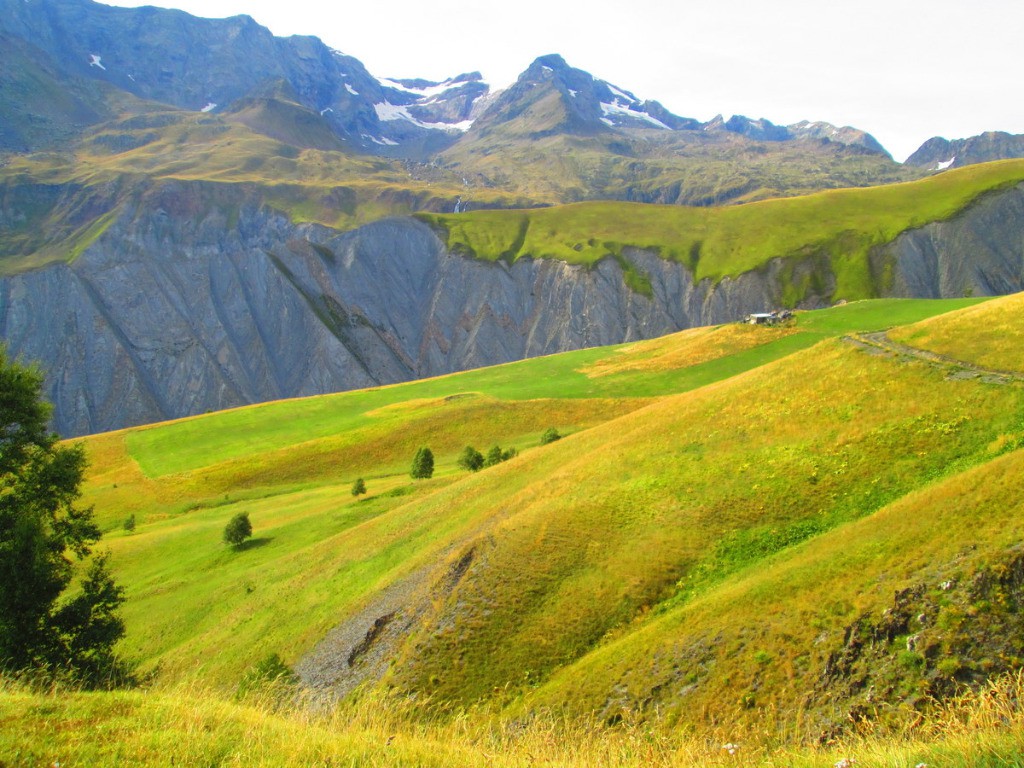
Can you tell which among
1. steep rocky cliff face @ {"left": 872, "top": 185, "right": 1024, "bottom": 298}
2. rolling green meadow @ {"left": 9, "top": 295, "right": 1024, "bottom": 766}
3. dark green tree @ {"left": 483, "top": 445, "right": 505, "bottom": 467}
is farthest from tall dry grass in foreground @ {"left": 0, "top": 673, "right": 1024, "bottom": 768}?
steep rocky cliff face @ {"left": 872, "top": 185, "right": 1024, "bottom": 298}

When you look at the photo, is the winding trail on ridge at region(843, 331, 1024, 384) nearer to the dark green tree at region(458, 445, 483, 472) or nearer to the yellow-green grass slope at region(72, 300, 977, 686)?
the yellow-green grass slope at region(72, 300, 977, 686)

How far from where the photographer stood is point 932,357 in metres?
32.2

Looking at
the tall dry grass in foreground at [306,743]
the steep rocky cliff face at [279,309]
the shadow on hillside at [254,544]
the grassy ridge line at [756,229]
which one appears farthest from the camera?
the grassy ridge line at [756,229]

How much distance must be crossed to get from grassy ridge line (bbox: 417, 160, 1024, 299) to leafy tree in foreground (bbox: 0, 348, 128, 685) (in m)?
156

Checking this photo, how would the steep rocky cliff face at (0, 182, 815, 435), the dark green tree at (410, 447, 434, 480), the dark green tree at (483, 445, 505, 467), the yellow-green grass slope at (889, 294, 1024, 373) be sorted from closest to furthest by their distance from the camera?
the yellow-green grass slope at (889, 294, 1024, 373) → the dark green tree at (483, 445, 505, 467) → the dark green tree at (410, 447, 434, 480) → the steep rocky cliff face at (0, 182, 815, 435)

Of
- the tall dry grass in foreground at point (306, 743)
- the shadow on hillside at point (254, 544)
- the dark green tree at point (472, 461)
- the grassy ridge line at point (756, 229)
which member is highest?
the grassy ridge line at point (756, 229)

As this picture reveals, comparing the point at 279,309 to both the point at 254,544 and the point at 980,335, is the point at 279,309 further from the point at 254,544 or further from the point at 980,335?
the point at 980,335

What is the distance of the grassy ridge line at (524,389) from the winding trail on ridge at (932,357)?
34.4 m

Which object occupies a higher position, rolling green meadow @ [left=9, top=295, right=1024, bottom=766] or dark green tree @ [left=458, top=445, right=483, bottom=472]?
rolling green meadow @ [left=9, top=295, right=1024, bottom=766]

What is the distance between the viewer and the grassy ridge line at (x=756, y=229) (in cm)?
15700

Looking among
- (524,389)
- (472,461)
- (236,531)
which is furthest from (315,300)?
(236,531)

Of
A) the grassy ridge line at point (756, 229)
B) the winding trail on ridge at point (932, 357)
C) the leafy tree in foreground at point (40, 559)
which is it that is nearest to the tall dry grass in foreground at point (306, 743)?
the leafy tree in foreground at point (40, 559)

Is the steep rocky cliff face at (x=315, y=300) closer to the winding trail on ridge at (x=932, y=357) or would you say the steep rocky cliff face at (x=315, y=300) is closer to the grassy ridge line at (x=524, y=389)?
the grassy ridge line at (x=524, y=389)

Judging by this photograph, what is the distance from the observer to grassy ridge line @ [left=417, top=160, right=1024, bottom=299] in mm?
157000
